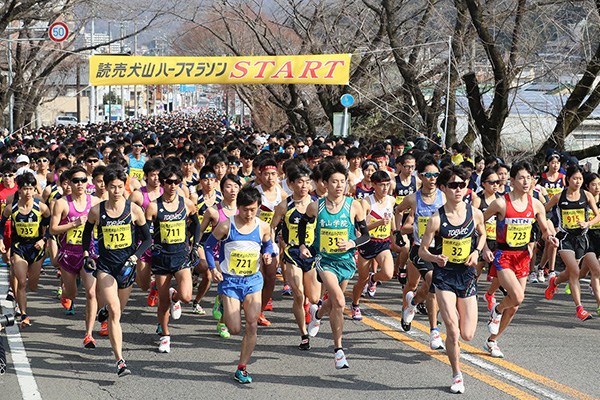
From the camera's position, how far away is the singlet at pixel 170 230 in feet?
26.2

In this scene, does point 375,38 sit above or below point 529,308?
above

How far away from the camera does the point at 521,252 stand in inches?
309

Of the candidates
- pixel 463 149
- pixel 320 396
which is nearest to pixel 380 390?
pixel 320 396

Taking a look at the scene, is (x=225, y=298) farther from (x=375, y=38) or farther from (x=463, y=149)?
(x=375, y=38)

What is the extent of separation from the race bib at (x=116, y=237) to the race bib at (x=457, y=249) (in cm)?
292

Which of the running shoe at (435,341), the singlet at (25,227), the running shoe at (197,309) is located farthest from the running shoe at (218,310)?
the running shoe at (435,341)

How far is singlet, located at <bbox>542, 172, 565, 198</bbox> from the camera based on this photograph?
11961mm

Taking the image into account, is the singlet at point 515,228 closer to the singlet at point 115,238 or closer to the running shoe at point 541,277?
the singlet at point 115,238

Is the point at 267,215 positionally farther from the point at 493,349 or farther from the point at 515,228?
the point at 493,349

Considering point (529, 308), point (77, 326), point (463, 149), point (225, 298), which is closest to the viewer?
point (225, 298)

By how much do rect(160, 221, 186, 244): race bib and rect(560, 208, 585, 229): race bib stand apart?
4.59 meters

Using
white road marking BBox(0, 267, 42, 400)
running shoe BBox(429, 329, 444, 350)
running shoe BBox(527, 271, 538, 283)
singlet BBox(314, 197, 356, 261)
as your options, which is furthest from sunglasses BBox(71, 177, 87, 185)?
running shoe BBox(527, 271, 538, 283)

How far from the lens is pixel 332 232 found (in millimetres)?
7434

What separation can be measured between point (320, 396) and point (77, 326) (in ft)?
11.7
